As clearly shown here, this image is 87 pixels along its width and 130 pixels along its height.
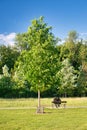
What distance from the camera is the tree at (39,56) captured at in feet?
114

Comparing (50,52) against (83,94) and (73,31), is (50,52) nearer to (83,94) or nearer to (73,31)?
(83,94)

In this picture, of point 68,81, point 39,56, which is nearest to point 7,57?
point 68,81

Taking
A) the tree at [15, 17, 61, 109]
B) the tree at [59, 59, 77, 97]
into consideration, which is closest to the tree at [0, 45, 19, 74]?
the tree at [59, 59, 77, 97]

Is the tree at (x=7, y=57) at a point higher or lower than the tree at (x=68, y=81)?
higher

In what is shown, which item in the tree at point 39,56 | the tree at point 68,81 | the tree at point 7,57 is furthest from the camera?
A: the tree at point 7,57

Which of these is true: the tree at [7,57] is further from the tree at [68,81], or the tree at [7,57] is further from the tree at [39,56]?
the tree at [39,56]

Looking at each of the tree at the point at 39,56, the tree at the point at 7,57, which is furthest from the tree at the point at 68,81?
the tree at the point at 39,56

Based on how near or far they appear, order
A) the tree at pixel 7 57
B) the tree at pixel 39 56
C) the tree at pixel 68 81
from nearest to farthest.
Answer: the tree at pixel 39 56 < the tree at pixel 68 81 < the tree at pixel 7 57

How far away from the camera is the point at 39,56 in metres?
34.8

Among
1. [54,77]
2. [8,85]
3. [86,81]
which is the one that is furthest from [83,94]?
[54,77]

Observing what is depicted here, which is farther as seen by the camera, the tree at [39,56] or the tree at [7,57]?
the tree at [7,57]

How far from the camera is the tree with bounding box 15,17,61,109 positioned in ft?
114

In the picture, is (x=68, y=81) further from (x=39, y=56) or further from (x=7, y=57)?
(x=39, y=56)

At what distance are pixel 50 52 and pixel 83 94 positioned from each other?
44233 mm
